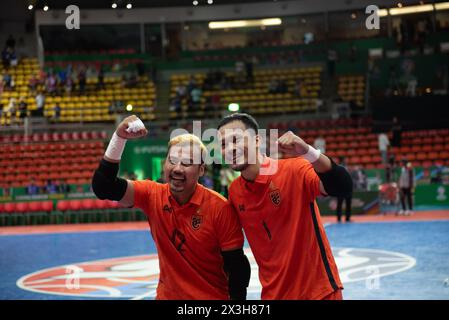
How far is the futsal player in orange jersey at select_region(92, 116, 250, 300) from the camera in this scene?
15.1ft

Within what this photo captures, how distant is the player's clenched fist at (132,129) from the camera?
4.42m

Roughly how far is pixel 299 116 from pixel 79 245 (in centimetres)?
1604

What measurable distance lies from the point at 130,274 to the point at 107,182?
857 centimetres

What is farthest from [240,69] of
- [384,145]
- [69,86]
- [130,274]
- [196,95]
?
[130,274]

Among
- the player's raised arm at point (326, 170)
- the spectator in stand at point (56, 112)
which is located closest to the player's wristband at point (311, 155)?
the player's raised arm at point (326, 170)

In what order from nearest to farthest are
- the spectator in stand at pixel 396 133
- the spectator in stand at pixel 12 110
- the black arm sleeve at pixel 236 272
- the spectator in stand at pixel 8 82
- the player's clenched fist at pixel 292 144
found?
the player's clenched fist at pixel 292 144 → the black arm sleeve at pixel 236 272 → the spectator in stand at pixel 396 133 → the spectator in stand at pixel 12 110 → the spectator in stand at pixel 8 82

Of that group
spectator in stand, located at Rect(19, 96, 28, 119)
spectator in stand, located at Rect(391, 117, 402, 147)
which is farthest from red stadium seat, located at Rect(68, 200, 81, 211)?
spectator in stand, located at Rect(391, 117, 402, 147)

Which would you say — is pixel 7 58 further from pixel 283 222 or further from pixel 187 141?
pixel 283 222

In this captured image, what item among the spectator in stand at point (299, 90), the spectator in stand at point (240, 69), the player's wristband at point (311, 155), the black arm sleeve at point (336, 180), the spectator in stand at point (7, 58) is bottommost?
the black arm sleeve at point (336, 180)

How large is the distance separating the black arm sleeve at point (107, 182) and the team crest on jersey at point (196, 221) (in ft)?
1.59

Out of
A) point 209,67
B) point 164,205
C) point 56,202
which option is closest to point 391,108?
point 209,67

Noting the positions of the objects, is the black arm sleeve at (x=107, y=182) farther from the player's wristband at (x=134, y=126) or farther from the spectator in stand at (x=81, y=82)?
the spectator in stand at (x=81, y=82)
